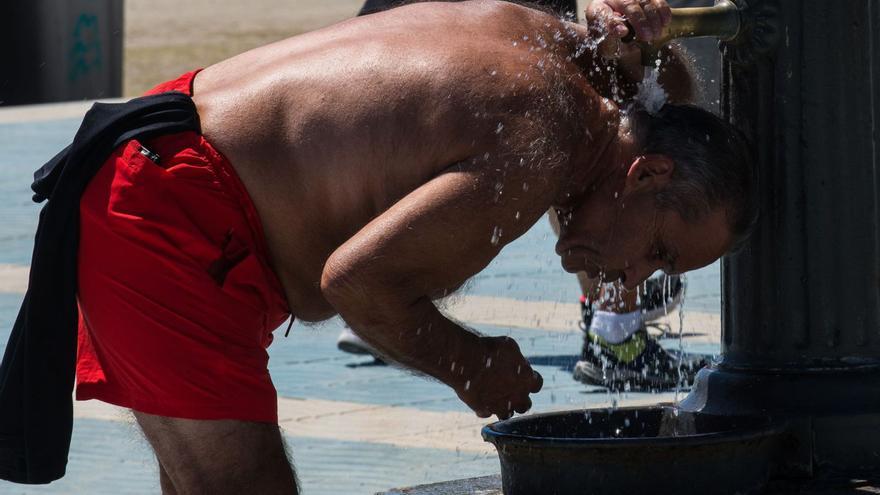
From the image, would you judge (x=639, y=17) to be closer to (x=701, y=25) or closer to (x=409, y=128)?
(x=701, y=25)

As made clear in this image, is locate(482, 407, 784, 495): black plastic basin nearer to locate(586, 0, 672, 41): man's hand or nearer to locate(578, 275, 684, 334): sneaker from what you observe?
locate(586, 0, 672, 41): man's hand

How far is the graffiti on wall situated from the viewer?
16.4 meters

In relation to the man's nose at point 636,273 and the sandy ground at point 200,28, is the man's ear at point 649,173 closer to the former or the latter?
the man's nose at point 636,273

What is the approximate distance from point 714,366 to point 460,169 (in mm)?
804

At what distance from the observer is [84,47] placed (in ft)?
54.0

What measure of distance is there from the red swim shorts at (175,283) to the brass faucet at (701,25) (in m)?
0.74

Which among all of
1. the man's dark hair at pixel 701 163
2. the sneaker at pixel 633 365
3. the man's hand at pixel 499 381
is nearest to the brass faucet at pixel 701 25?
the man's dark hair at pixel 701 163

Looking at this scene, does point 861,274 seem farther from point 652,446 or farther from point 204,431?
point 204,431

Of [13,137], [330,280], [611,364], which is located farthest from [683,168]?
[13,137]

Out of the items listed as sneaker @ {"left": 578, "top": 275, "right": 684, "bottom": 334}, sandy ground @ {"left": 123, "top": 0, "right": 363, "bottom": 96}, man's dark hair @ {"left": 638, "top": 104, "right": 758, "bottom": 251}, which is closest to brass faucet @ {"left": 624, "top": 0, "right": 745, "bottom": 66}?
man's dark hair @ {"left": 638, "top": 104, "right": 758, "bottom": 251}

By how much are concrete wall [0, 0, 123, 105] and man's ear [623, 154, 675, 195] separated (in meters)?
13.5

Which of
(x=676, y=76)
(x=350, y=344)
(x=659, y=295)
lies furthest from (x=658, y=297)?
(x=676, y=76)

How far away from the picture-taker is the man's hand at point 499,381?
2.92 metres

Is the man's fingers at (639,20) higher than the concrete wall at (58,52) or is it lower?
lower
